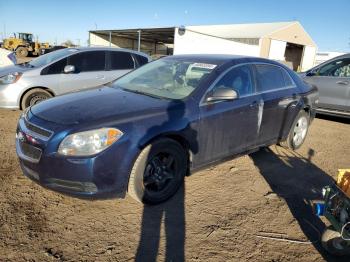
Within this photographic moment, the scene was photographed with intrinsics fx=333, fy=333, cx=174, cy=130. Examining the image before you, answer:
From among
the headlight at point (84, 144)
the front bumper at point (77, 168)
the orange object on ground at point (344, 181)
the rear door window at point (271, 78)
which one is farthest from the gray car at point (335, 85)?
the headlight at point (84, 144)

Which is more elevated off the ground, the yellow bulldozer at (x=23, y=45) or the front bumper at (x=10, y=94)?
the front bumper at (x=10, y=94)

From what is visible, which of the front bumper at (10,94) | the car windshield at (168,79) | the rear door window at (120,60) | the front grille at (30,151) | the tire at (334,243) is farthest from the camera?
the rear door window at (120,60)

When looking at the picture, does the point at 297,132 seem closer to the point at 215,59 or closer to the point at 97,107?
the point at 215,59

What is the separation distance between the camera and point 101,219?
3.31 m

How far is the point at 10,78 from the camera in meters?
6.86

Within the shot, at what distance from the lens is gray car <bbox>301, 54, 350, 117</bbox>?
8055 mm

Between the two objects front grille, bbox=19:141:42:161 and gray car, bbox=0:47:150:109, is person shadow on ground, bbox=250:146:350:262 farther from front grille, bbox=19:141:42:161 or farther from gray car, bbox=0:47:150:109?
gray car, bbox=0:47:150:109

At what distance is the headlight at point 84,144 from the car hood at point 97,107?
0.17 meters

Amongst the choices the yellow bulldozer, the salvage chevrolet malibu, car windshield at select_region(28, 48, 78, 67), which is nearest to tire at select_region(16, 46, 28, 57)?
the yellow bulldozer

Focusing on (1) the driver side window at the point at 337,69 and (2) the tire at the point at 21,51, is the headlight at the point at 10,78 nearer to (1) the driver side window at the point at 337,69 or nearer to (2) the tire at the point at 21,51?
(1) the driver side window at the point at 337,69

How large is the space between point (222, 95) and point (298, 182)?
171cm

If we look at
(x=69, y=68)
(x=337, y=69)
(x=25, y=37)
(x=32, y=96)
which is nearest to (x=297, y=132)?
(x=337, y=69)

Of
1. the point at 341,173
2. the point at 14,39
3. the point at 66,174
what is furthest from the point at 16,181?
the point at 14,39

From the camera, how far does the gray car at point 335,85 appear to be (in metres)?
8.05
